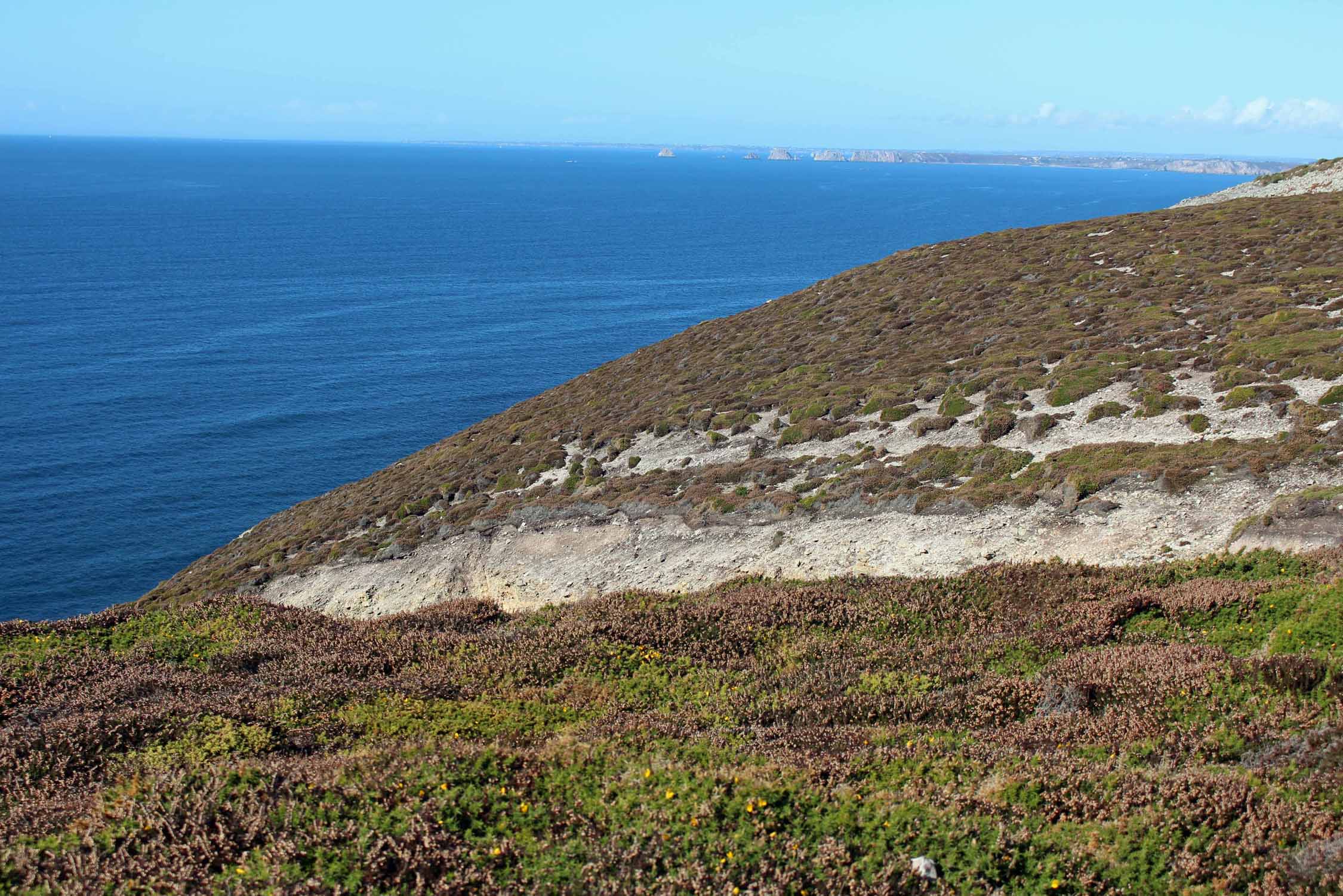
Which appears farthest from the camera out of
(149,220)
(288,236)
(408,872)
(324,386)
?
(149,220)

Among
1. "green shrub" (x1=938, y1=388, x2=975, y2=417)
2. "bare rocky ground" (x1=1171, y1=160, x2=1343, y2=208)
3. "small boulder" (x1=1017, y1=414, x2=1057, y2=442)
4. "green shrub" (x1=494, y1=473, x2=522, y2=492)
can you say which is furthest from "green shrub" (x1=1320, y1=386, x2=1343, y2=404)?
"bare rocky ground" (x1=1171, y1=160, x2=1343, y2=208)

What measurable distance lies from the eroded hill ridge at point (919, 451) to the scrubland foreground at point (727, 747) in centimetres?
539

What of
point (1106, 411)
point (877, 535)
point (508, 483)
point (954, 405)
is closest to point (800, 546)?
point (877, 535)

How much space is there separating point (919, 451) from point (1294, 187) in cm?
4973

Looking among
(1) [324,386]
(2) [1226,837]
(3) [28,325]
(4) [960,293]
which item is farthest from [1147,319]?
(3) [28,325]

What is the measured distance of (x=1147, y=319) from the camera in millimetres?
36625

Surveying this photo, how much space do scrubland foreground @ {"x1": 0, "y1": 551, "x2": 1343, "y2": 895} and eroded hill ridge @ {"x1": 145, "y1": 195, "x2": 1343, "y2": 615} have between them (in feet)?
17.7

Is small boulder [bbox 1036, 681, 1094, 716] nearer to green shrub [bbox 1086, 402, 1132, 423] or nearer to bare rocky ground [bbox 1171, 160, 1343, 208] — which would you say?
green shrub [bbox 1086, 402, 1132, 423]

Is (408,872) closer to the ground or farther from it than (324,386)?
farther from it

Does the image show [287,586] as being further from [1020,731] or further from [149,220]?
[149,220]

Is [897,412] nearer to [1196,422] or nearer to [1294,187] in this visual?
[1196,422]

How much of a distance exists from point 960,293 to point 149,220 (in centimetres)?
19670

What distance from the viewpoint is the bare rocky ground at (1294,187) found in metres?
60.0

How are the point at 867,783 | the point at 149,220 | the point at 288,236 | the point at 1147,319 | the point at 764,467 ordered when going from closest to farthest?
the point at 867,783 < the point at 764,467 < the point at 1147,319 < the point at 288,236 < the point at 149,220
